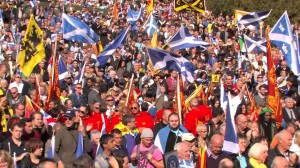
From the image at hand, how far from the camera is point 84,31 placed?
18.6 m

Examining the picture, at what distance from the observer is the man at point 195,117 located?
41.9 feet

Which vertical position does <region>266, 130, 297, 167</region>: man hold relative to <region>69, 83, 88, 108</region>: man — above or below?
below

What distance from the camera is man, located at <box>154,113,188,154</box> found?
35.6ft

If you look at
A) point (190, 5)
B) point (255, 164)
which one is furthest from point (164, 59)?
point (190, 5)

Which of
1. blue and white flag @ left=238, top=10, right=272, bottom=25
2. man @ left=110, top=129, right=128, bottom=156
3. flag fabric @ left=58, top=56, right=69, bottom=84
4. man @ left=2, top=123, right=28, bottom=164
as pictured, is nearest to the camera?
man @ left=2, top=123, right=28, bottom=164

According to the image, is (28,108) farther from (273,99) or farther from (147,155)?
(273,99)

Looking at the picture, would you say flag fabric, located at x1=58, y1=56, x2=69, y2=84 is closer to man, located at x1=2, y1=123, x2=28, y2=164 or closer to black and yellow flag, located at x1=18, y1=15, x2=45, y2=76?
black and yellow flag, located at x1=18, y1=15, x2=45, y2=76

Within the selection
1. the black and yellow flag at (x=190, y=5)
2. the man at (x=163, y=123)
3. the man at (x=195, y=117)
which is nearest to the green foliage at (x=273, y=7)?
the black and yellow flag at (x=190, y=5)

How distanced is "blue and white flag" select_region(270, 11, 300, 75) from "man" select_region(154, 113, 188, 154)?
16.3 feet

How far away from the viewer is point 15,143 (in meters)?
9.84

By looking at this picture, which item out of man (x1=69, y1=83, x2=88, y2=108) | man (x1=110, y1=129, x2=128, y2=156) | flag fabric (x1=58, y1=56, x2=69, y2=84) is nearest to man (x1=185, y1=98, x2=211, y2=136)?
man (x1=69, y1=83, x2=88, y2=108)

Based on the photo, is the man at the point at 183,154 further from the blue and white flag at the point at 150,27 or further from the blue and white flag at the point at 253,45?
the blue and white flag at the point at 150,27

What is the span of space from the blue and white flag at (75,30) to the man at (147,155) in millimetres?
9071

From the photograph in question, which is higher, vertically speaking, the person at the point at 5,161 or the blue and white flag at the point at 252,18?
the blue and white flag at the point at 252,18
